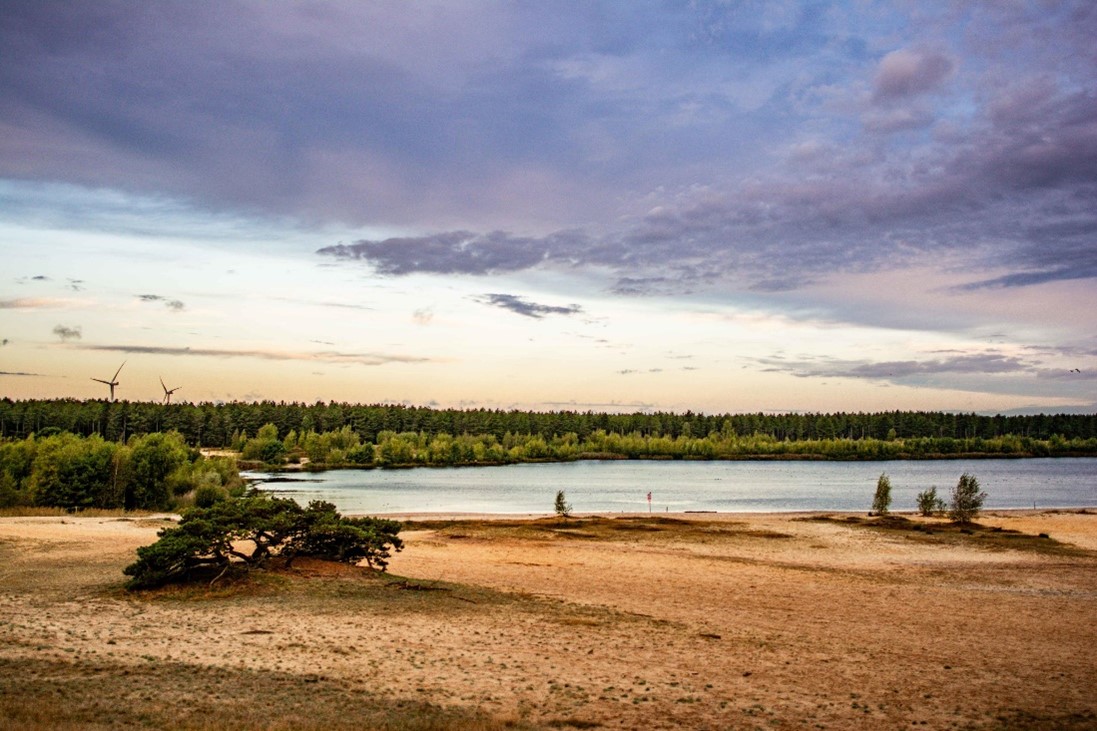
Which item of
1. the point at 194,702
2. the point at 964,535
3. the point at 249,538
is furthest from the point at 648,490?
the point at 194,702

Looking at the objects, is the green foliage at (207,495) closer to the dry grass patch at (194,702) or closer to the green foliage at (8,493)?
the green foliage at (8,493)

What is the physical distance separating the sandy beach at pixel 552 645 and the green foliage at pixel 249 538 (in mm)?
949

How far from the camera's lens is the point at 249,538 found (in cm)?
2486

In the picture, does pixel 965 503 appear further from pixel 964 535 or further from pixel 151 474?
pixel 151 474

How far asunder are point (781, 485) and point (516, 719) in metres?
106

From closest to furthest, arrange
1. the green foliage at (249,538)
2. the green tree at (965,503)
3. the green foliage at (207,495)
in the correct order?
the green foliage at (249,538)
the green tree at (965,503)
the green foliage at (207,495)

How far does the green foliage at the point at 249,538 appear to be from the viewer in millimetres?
22484

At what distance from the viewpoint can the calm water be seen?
7950cm

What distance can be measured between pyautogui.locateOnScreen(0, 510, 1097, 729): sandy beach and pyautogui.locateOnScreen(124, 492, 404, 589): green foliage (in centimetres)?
95

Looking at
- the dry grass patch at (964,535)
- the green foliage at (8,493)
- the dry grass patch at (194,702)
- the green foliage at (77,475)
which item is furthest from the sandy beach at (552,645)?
the green foliage at (8,493)

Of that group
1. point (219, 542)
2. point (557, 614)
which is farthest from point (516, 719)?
point (219, 542)

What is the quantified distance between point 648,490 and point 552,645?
9129 cm

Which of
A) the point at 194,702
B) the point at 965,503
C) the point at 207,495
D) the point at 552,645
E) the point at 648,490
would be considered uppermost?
the point at 965,503

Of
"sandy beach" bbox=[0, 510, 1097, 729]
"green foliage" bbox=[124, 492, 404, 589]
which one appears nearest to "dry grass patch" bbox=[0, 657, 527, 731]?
"sandy beach" bbox=[0, 510, 1097, 729]
